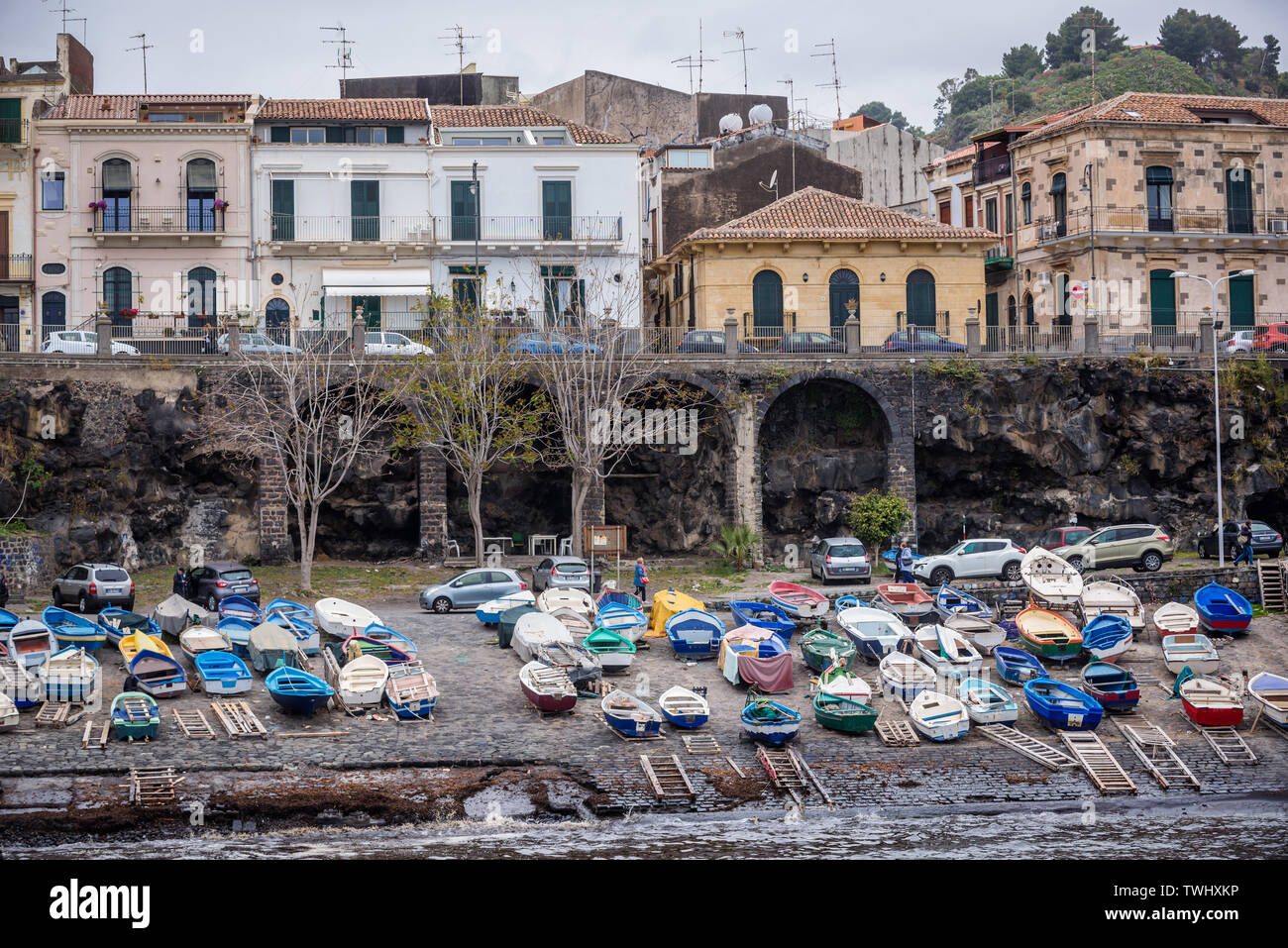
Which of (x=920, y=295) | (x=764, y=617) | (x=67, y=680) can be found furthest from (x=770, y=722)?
(x=920, y=295)

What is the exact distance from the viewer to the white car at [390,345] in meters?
42.7

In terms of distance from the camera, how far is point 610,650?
29953 millimetres

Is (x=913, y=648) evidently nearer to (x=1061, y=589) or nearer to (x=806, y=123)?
(x=1061, y=589)

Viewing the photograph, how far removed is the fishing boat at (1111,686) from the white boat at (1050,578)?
5.89m

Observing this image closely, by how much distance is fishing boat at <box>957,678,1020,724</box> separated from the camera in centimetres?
2711

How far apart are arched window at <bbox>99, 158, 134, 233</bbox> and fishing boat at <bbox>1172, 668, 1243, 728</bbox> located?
3894 centimetres

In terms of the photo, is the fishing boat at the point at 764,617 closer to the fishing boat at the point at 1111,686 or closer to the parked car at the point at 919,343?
the fishing boat at the point at 1111,686

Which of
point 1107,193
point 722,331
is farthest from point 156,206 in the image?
point 1107,193

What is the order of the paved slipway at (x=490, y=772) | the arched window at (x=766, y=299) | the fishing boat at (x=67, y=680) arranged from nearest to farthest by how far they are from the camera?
the paved slipway at (x=490, y=772) → the fishing boat at (x=67, y=680) → the arched window at (x=766, y=299)

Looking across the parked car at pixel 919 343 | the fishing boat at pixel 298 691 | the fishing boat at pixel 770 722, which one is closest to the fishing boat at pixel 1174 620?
the fishing boat at pixel 770 722

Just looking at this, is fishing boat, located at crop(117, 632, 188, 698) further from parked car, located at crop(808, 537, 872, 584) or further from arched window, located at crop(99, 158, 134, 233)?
arched window, located at crop(99, 158, 134, 233)

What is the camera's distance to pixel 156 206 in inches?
1916
